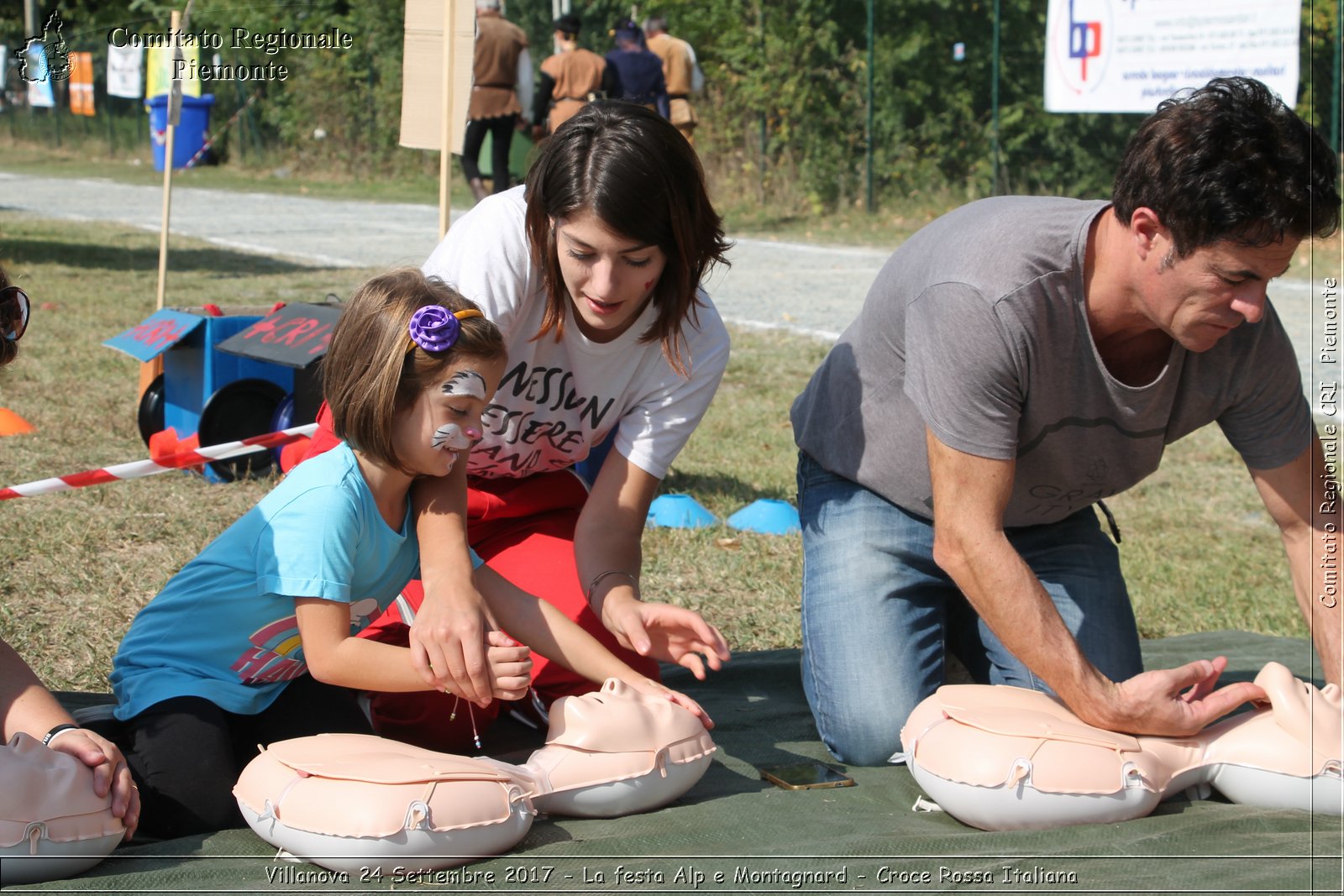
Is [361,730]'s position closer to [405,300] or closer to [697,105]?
[405,300]

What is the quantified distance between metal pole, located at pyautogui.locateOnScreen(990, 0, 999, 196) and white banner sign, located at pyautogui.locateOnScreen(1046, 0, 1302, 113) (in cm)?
127

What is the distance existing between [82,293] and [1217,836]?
8.80 m

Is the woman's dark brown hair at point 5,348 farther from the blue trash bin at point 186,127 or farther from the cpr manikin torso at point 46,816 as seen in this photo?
the blue trash bin at point 186,127

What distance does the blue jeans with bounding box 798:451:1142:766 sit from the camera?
9.46 feet

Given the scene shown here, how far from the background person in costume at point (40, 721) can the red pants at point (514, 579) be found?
593 millimetres

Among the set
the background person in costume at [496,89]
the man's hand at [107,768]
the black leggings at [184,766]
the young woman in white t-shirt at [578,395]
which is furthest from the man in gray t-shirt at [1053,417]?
the background person in costume at [496,89]

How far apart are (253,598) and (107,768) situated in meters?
0.39

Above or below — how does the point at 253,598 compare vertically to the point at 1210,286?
below

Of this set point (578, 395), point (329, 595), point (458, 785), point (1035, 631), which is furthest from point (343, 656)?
point (1035, 631)

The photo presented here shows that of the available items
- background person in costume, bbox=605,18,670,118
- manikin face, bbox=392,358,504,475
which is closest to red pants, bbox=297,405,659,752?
manikin face, bbox=392,358,504,475

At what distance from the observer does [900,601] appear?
296 centimetres

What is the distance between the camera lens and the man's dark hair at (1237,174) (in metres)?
2.16

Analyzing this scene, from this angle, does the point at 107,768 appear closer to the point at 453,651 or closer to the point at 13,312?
the point at 453,651

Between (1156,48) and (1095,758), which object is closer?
(1095,758)
